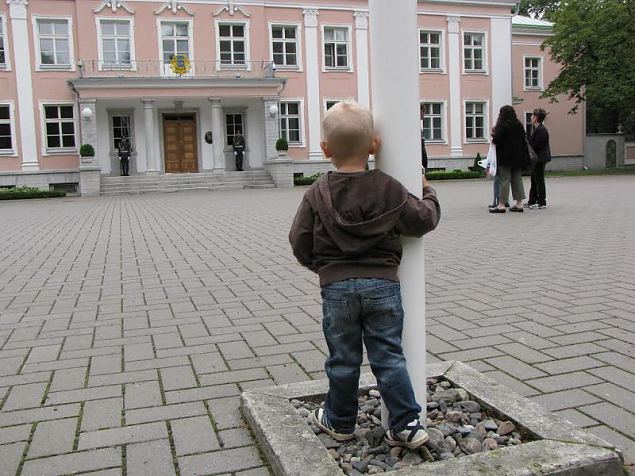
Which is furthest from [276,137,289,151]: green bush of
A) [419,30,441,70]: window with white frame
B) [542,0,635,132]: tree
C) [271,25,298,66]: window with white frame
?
[542,0,635,132]: tree

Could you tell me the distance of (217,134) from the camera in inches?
1235

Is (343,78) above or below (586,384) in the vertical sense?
above

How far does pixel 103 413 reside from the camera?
3348mm

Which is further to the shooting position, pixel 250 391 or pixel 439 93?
pixel 439 93

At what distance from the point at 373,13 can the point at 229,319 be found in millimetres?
3109

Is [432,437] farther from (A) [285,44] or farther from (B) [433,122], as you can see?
(B) [433,122]

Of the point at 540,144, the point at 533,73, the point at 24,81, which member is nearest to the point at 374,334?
the point at 540,144

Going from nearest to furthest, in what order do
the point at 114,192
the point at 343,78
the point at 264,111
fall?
the point at 114,192, the point at 264,111, the point at 343,78

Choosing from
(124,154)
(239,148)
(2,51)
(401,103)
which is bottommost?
(401,103)

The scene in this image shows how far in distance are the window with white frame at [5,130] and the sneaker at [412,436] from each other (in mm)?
31357

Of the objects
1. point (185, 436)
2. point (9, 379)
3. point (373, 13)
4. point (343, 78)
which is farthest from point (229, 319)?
point (343, 78)

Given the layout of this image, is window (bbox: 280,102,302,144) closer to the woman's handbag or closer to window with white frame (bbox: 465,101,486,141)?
window with white frame (bbox: 465,101,486,141)

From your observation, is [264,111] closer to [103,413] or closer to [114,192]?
[114,192]

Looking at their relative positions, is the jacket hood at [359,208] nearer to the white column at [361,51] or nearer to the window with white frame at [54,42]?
the window with white frame at [54,42]
